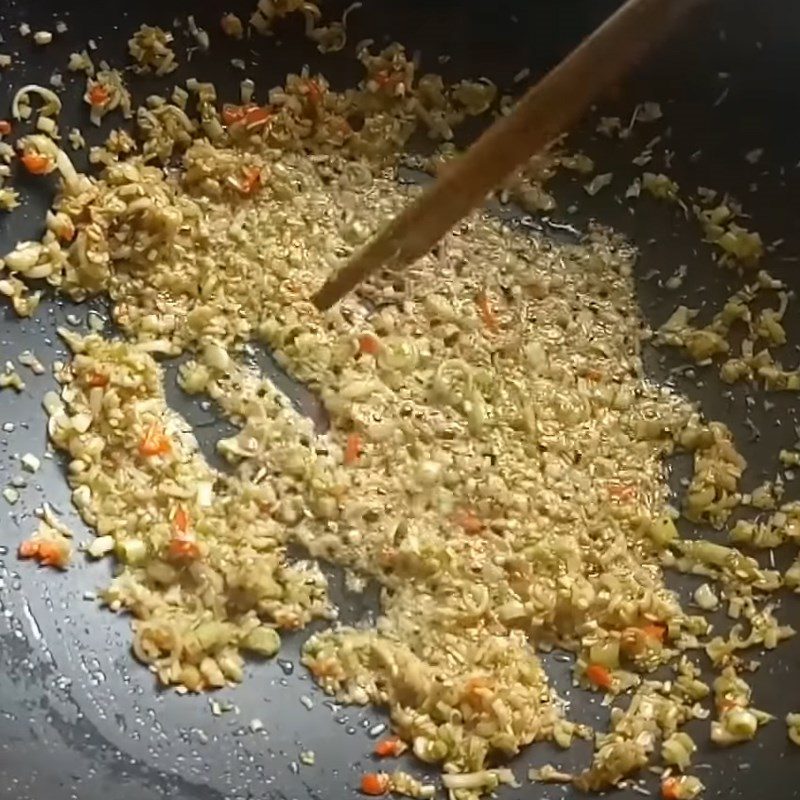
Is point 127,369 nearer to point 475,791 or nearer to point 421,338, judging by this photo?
point 421,338

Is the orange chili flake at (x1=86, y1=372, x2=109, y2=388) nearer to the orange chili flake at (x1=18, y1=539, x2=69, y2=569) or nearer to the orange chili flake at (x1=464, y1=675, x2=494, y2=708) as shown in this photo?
the orange chili flake at (x1=18, y1=539, x2=69, y2=569)

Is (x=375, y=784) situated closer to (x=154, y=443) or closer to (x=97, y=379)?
(x=154, y=443)

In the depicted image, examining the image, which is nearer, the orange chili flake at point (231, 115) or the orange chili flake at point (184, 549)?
the orange chili flake at point (184, 549)

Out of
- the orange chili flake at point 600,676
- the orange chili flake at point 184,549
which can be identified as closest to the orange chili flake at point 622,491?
the orange chili flake at point 600,676

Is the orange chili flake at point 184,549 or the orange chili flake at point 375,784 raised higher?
the orange chili flake at point 184,549

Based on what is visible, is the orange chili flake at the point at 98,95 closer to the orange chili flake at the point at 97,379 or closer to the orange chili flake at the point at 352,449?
the orange chili flake at the point at 97,379

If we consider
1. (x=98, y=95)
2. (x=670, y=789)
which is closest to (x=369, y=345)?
(x=98, y=95)

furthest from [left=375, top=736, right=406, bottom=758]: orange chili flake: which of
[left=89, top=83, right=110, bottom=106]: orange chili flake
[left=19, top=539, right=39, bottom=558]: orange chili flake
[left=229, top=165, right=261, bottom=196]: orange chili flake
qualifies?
[left=89, top=83, right=110, bottom=106]: orange chili flake

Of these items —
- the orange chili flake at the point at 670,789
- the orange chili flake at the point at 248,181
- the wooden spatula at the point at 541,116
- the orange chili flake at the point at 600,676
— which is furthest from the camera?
the orange chili flake at the point at 248,181
